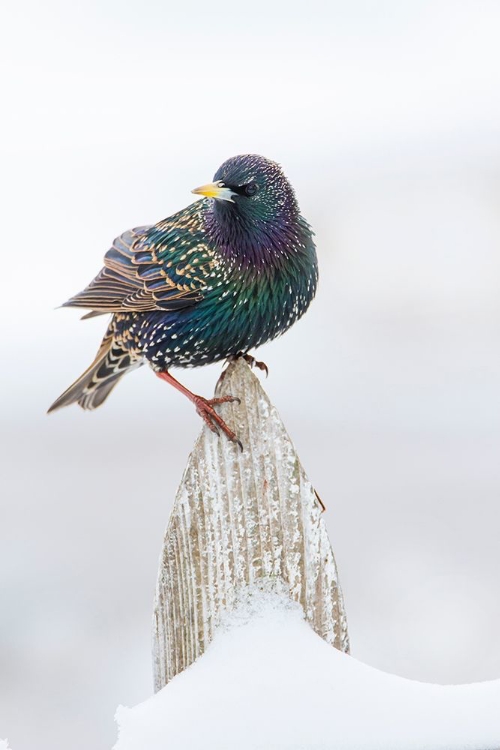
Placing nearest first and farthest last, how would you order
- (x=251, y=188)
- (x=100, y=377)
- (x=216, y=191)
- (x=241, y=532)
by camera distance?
(x=241, y=532) < (x=216, y=191) < (x=251, y=188) < (x=100, y=377)

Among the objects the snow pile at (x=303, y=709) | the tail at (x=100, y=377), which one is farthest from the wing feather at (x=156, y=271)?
the snow pile at (x=303, y=709)

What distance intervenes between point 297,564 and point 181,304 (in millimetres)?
1010

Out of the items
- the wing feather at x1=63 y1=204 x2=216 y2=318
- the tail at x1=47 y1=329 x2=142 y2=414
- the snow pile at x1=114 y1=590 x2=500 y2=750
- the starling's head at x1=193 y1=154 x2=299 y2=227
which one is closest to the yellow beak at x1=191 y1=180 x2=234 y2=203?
the starling's head at x1=193 y1=154 x2=299 y2=227

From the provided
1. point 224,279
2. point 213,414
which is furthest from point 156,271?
point 213,414

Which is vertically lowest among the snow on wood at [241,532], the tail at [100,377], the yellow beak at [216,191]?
the snow on wood at [241,532]

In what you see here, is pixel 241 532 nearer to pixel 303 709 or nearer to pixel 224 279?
pixel 303 709

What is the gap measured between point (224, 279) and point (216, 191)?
27 centimetres

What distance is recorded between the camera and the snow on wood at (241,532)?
7.71 feet

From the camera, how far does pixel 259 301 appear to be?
2.88m

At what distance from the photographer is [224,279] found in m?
2.94

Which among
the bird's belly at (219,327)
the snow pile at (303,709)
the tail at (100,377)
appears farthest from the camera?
the tail at (100,377)

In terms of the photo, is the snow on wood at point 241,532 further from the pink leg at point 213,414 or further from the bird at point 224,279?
the bird at point 224,279

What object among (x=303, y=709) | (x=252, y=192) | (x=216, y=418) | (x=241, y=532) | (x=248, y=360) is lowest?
(x=303, y=709)

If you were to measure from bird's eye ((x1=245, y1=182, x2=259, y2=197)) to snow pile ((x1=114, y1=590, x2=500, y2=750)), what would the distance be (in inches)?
52.1
